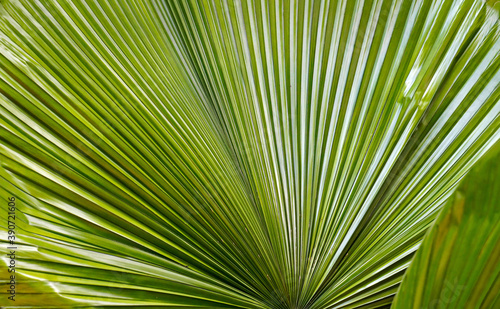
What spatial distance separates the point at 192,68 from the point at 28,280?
46 cm

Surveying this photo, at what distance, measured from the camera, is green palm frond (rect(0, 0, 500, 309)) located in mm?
496

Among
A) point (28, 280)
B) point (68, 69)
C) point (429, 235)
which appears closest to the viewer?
point (429, 235)

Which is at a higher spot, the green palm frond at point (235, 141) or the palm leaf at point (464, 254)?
the green palm frond at point (235, 141)

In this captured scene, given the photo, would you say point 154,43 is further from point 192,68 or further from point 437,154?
point 437,154

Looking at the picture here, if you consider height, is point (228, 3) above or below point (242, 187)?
above

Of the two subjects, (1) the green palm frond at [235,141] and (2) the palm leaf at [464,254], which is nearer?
(2) the palm leaf at [464,254]

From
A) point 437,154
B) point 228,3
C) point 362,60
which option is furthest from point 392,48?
point 228,3

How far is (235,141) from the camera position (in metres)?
0.68

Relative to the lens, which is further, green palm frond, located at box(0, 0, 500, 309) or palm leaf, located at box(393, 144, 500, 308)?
green palm frond, located at box(0, 0, 500, 309)

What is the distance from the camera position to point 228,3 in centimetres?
68

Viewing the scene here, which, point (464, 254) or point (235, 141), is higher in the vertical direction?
point (235, 141)

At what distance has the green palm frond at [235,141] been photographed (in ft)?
1.63

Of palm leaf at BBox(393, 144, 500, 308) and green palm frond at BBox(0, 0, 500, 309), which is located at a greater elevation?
green palm frond at BBox(0, 0, 500, 309)

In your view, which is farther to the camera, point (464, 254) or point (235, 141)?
point (235, 141)
